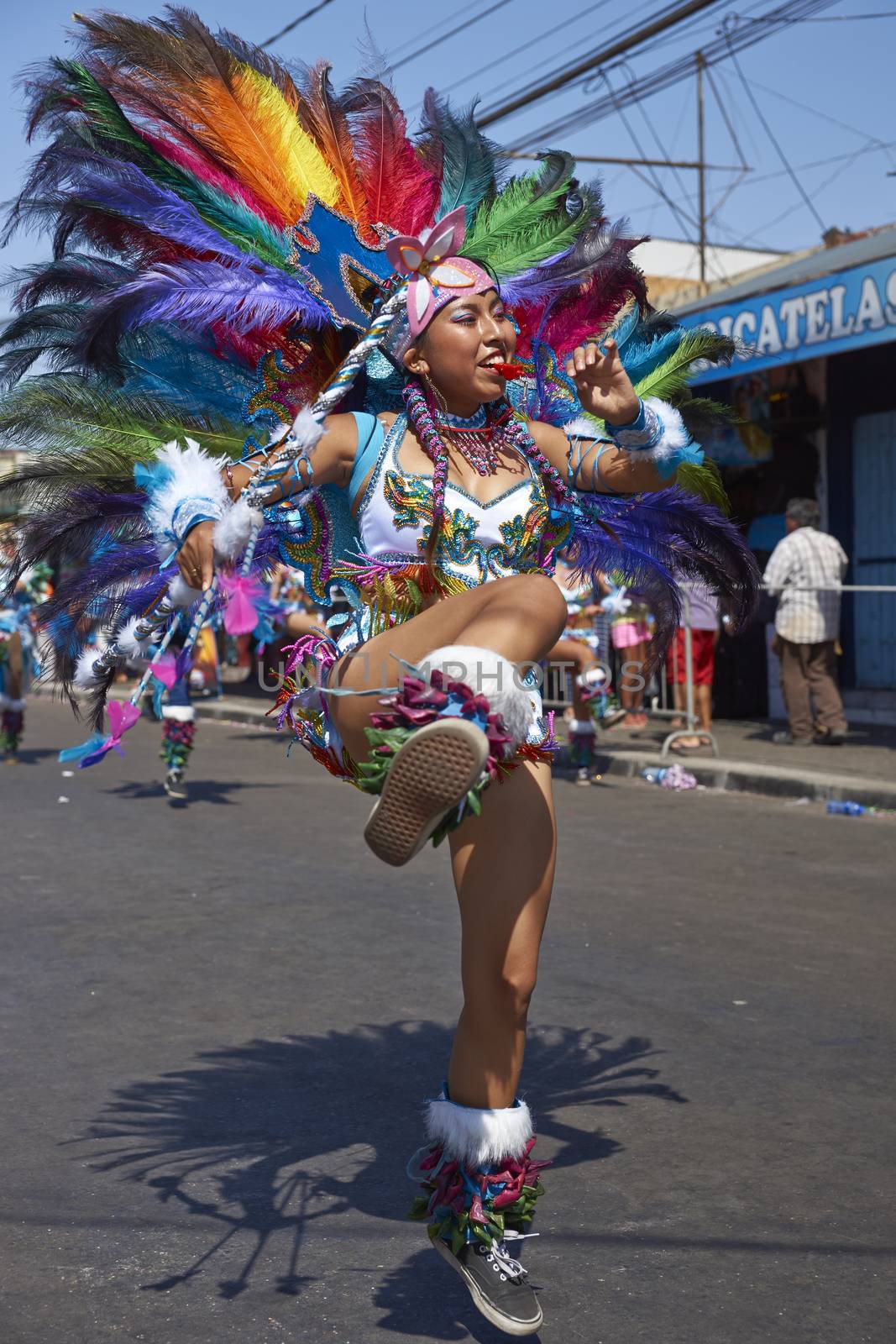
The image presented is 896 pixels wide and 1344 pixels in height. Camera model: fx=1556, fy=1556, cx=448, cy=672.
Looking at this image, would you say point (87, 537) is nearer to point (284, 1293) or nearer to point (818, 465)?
point (284, 1293)

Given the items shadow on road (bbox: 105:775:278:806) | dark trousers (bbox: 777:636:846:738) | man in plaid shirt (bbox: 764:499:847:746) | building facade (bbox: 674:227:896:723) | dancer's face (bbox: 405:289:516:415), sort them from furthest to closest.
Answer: building facade (bbox: 674:227:896:723) < dark trousers (bbox: 777:636:846:738) < man in plaid shirt (bbox: 764:499:847:746) < shadow on road (bbox: 105:775:278:806) < dancer's face (bbox: 405:289:516:415)

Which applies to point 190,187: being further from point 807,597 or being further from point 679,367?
point 807,597

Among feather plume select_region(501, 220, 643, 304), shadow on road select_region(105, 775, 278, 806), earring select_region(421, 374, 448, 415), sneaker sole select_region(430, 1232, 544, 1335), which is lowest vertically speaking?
sneaker sole select_region(430, 1232, 544, 1335)

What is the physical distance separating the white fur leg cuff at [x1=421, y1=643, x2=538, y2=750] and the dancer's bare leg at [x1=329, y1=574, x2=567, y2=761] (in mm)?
47

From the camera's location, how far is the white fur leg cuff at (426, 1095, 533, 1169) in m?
3.13

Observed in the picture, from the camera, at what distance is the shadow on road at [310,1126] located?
141 inches

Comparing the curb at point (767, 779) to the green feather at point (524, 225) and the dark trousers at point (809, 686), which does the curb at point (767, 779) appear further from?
the green feather at point (524, 225)

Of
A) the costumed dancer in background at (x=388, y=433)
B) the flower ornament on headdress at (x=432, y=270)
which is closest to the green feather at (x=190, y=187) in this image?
the costumed dancer in background at (x=388, y=433)

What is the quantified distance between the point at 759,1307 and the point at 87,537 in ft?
8.07

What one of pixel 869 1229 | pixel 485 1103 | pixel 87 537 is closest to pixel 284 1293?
pixel 485 1103

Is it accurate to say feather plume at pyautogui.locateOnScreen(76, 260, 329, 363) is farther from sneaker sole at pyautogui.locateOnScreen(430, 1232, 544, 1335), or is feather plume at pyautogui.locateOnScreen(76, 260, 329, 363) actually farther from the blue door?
the blue door

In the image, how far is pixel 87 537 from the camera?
4086 millimetres

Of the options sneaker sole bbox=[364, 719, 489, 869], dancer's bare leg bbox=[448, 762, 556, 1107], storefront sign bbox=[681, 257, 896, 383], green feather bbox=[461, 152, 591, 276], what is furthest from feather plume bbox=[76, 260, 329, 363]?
storefront sign bbox=[681, 257, 896, 383]

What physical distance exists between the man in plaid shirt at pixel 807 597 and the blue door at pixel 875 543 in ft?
7.48
